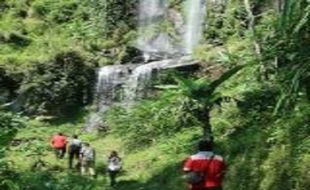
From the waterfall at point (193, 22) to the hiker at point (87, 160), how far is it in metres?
7.84

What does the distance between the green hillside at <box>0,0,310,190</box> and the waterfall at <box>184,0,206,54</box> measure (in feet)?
1.71

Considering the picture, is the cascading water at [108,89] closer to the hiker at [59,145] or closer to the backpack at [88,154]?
the hiker at [59,145]

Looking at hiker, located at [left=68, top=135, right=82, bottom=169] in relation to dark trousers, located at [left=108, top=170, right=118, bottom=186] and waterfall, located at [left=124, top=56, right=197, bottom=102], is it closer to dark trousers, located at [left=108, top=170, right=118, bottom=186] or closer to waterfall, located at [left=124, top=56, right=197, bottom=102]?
dark trousers, located at [left=108, top=170, right=118, bottom=186]

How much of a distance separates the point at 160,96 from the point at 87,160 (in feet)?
13.4

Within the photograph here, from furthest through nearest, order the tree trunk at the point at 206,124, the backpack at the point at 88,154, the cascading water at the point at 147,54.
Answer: the cascading water at the point at 147,54, the backpack at the point at 88,154, the tree trunk at the point at 206,124

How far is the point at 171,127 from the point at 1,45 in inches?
401

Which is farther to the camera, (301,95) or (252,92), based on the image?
(252,92)

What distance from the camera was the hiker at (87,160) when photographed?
17.5 metres

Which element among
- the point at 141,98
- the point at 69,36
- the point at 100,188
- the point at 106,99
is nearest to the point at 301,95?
the point at 100,188

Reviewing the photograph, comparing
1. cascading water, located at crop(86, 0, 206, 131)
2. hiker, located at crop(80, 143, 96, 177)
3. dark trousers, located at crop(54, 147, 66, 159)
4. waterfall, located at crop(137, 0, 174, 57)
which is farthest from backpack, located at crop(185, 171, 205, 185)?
waterfall, located at crop(137, 0, 174, 57)

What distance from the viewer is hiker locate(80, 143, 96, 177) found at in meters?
17.5

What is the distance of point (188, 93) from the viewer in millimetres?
16328

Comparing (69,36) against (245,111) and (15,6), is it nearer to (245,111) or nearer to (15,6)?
(15,6)

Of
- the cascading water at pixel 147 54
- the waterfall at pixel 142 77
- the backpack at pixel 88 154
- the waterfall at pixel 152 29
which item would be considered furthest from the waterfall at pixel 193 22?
→ the backpack at pixel 88 154
